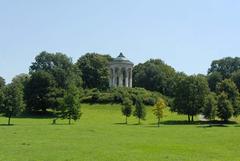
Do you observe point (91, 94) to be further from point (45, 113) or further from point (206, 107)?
point (206, 107)

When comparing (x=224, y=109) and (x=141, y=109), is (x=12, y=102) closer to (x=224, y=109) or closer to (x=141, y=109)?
(x=141, y=109)

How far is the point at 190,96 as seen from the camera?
101 m

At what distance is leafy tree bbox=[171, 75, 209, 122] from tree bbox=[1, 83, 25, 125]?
3446 centimetres

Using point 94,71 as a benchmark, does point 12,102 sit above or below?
below

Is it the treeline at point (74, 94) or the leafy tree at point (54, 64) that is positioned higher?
the leafy tree at point (54, 64)

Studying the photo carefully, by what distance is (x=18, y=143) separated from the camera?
129 feet

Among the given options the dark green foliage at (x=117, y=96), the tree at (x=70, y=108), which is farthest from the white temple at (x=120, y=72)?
the tree at (x=70, y=108)

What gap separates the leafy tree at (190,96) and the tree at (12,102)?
3446cm

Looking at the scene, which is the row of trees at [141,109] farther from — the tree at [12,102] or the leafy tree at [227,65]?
the leafy tree at [227,65]

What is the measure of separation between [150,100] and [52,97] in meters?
27.8

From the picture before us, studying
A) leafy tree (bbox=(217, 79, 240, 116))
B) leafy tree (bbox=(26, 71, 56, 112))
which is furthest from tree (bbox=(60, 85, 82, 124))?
leafy tree (bbox=(217, 79, 240, 116))

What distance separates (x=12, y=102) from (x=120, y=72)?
2928 inches

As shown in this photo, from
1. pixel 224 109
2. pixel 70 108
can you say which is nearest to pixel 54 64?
pixel 70 108

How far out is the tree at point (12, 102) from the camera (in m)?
84.2
